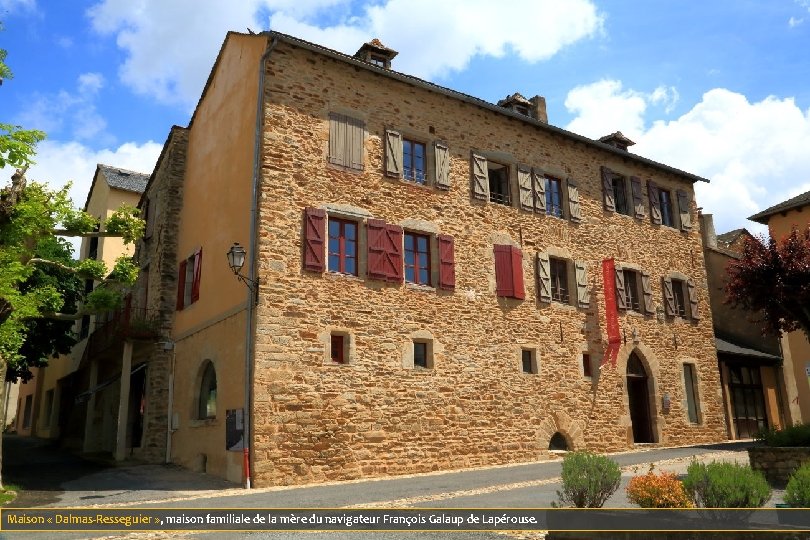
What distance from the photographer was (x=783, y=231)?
23.3 metres

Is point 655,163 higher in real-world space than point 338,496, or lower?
higher

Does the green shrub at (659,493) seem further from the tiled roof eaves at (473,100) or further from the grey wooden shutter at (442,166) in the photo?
the tiled roof eaves at (473,100)

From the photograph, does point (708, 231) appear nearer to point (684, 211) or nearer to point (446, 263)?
point (684, 211)

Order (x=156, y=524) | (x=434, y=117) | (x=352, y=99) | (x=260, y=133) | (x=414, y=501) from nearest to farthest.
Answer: (x=156, y=524)
(x=414, y=501)
(x=260, y=133)
(x=352, y=99)
(x=434, y=117)

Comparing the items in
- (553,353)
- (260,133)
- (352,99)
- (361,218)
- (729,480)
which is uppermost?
(352,99)

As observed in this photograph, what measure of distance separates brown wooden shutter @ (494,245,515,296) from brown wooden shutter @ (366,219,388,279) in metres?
3.21

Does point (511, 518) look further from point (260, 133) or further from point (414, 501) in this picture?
point (260, 133)

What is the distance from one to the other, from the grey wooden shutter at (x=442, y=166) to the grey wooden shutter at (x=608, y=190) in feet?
18.7

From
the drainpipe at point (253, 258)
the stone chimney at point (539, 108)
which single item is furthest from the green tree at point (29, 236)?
the stone chimney at point (539, 108)

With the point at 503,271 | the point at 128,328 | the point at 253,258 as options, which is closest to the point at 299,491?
the point at 253,258

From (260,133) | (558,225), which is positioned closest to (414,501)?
(260,133)

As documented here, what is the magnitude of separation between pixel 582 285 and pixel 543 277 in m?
1.49

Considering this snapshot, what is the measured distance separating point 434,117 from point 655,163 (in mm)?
8425

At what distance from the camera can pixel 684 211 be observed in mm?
20953
